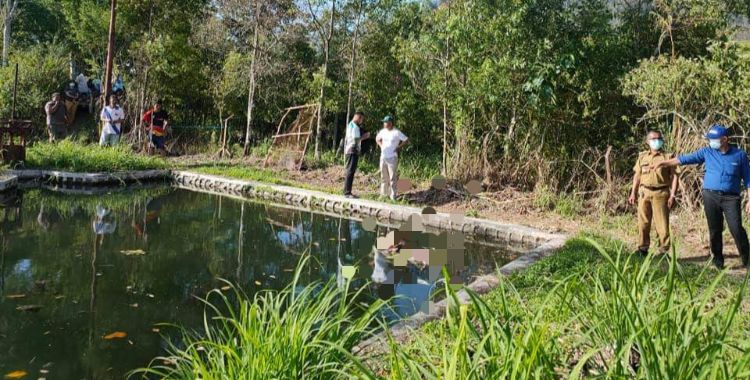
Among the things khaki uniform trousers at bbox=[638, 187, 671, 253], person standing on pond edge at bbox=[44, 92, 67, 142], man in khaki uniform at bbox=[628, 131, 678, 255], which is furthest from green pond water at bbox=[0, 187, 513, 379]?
person standing on pond edge at bbox=[44, 92, 67, 142]

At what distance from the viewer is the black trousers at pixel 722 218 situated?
19.1 feet

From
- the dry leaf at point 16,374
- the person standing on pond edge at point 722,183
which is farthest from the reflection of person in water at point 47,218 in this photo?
the person standing on pond edge at point 722,183

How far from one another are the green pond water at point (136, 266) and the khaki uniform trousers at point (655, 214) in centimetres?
155

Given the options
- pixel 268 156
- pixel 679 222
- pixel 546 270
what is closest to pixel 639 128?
pixel 679 222

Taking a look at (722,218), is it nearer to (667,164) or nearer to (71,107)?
(667,164)

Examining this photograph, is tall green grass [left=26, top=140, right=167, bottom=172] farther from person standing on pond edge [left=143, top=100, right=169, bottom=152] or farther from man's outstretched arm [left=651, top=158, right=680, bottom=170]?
man's outstretched arm [left=651, top=158, right=680, bottom=170]

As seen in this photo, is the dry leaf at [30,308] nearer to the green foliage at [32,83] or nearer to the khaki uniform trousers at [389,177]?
the khaki uniform trousers at [389,177]

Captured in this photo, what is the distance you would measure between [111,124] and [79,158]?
1849 millimetres

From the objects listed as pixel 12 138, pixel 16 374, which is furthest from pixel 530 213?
pixel 12 138

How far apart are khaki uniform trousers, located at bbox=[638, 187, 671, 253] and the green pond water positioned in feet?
5.09

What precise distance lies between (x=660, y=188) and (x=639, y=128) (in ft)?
12.2

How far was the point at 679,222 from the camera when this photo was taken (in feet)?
26.6

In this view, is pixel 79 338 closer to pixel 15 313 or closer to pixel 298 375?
pixel 15 313

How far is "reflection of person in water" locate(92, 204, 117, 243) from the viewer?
804 centimetres
